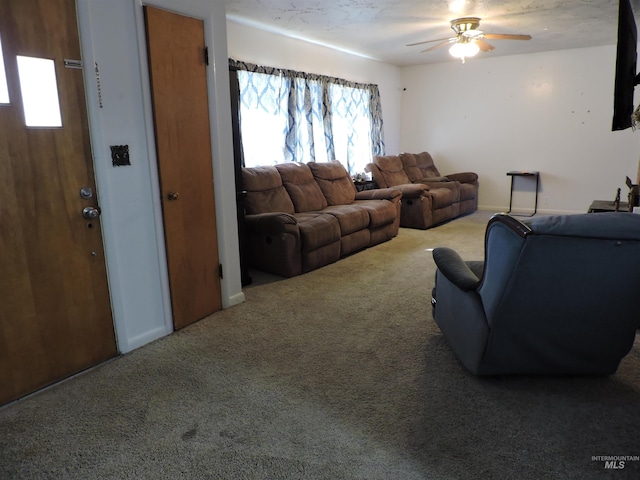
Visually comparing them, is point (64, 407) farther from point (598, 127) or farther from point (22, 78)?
point (598, 127)

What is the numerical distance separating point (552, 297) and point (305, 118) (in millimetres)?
4088

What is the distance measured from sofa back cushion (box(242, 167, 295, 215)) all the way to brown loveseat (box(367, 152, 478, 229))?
1.91 metres

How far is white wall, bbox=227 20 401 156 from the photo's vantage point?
14.9ft

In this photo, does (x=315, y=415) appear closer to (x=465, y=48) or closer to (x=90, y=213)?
(x=90, y=213)

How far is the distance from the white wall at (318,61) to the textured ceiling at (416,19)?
0.45ft

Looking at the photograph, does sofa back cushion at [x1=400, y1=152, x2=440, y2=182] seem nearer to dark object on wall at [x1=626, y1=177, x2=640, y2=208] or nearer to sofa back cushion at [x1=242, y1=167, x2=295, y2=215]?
sofa back cushion at [x1=242, y1=167, x2=295, y2=215]

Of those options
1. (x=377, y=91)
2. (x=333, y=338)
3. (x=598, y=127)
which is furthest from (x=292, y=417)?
(x=598, y=127)

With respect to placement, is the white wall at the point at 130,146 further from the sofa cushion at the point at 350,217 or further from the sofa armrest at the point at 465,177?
the sofa armrest at the point at 465,177

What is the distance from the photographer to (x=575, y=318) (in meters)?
1.89

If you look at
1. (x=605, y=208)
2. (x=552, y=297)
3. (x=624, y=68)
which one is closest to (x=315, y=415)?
(x=552, y=297)

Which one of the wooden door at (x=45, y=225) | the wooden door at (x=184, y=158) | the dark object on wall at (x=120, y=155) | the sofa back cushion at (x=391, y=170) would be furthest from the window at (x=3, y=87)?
the sofa back cushion at (x=391, y=170)

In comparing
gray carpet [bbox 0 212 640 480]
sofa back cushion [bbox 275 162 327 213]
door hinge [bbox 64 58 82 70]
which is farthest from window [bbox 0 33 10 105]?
sofa back cushion [bbox 275 162 327 213]

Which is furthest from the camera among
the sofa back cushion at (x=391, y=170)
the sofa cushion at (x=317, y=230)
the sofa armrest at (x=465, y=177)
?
the sofa armrest at (x=465, y=177)

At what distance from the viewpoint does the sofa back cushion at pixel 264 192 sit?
417cm
